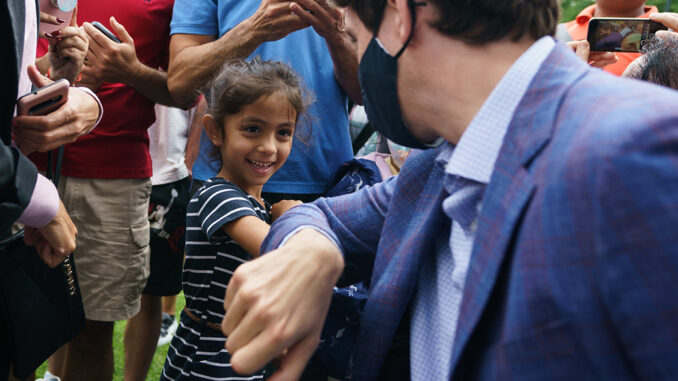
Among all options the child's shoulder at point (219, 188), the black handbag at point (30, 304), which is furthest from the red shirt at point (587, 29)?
the black handbag at point (30, 304)

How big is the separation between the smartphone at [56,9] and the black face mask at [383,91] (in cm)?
138

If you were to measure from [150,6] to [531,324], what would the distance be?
8.75 feet

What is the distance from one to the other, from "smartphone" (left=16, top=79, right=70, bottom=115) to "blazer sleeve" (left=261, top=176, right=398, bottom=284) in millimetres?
869

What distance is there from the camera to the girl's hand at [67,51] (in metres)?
2.25

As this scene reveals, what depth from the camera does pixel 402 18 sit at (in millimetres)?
1227

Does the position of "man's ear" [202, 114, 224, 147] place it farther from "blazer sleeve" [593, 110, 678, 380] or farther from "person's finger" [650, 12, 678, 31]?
"person's finger" [650, 12, 678, 31]

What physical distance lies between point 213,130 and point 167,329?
2466 mm

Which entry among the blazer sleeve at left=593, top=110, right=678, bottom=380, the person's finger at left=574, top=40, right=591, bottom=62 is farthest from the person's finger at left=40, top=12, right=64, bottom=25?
the person's finger at left=574, top=40, right=591, bottom=62

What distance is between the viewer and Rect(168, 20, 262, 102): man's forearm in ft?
7.87

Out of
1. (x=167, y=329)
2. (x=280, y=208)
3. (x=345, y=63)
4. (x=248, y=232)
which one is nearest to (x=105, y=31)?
(x=345, y=63)

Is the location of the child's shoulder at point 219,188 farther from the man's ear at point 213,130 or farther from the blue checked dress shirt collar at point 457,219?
the blue checked dress shirt collar at point 457,219

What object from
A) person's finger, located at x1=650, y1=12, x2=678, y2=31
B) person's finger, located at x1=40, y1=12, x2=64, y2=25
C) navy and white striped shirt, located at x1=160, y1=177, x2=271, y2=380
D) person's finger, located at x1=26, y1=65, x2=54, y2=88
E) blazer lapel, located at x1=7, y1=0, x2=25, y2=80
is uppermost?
blazer lapel, located at x1=7, y1=0, x2=25, y2=80

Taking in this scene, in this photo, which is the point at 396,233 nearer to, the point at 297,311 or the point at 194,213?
the point at 297,311

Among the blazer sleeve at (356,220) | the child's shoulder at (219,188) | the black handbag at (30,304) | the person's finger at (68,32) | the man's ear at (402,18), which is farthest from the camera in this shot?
the person's finger at (68,32)
